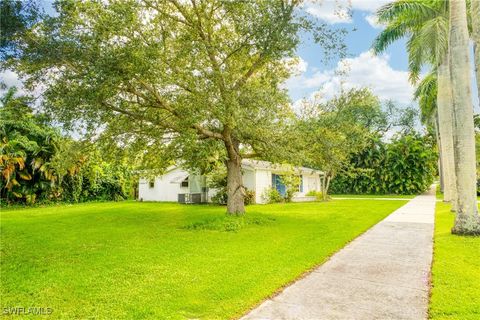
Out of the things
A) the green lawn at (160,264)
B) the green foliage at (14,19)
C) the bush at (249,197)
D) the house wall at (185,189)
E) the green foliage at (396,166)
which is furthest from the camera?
the green foliage at (396,166)

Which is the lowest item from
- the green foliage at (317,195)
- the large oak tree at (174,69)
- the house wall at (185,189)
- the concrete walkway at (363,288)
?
the concrete walkway at (363,288)

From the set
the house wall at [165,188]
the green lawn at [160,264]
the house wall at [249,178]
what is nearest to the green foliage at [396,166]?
the house wall at [249,178]

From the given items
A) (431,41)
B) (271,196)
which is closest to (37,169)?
(271,196)

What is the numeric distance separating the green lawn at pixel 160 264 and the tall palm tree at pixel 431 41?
20.8 feet

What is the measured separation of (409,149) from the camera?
3047cm

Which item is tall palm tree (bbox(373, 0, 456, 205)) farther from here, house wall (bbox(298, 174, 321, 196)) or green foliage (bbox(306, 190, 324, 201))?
house wall (bbox(298, 174, 321, 196))

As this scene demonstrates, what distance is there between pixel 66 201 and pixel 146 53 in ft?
60.9

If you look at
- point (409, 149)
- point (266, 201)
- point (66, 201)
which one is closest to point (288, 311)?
point (266, 201)

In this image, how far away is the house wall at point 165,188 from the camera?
24395 millimetres

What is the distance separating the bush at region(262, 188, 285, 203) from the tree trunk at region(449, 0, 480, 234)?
1374cm

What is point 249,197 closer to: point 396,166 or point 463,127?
point 463,127

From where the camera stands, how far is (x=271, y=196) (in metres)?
22.3

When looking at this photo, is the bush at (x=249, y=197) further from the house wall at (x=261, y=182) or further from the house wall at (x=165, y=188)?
the house wall at (x=165, y=188)

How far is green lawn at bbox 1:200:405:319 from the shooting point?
4.55 meters
